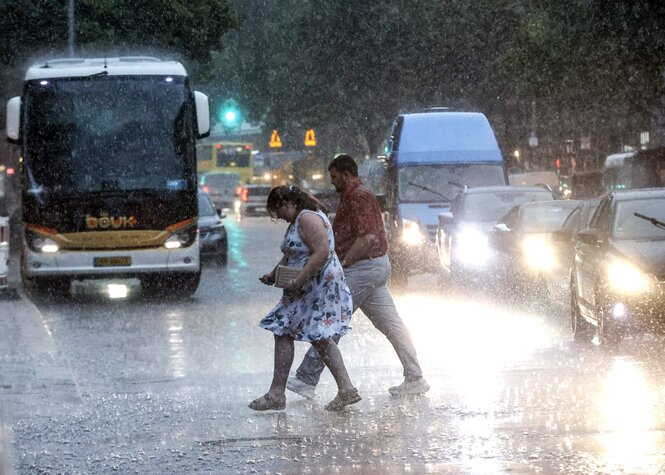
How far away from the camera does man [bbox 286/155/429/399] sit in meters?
10.5

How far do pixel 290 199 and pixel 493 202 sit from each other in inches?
510

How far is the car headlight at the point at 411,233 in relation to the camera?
23.7 m

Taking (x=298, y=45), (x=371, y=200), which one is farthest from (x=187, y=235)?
(x=298, y=45)

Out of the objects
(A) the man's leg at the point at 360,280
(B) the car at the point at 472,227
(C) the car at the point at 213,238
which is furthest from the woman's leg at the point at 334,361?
(C) the car at the point at 213,238

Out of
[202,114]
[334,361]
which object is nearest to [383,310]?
[334,361]

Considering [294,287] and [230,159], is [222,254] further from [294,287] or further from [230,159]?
[230,159]

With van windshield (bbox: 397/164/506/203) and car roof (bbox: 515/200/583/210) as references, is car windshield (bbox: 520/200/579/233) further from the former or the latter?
van windshield (bbox: 397/164/506/203)

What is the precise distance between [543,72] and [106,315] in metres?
27.1

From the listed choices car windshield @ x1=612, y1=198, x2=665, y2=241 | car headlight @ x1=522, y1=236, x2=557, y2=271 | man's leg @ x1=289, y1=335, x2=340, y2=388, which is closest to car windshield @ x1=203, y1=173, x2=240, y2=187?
car headlight @ x1=522, y1=236, x2=557, y2=271

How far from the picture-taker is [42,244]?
65.4ft

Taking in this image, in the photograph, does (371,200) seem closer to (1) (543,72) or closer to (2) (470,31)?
(1) (543,72)

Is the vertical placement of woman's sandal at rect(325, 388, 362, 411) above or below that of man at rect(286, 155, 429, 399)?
below

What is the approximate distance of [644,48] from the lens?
3020 centimetres

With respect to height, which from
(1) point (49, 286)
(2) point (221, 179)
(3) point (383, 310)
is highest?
(3) point (383, 310)
